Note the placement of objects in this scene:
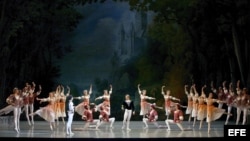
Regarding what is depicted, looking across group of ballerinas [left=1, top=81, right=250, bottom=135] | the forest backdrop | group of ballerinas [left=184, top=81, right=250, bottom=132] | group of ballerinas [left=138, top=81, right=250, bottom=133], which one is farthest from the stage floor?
the forest backdrop

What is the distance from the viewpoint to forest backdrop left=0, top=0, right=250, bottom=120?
82.7 feet

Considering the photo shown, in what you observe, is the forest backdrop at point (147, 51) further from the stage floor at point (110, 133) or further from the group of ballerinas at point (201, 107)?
the stage floor at point (110, 133)

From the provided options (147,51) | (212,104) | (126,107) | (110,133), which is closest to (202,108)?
(212,104)

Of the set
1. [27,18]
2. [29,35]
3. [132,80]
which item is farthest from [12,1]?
[132,80]

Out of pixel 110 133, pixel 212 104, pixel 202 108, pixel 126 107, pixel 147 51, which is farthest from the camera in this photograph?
pixel 147 51

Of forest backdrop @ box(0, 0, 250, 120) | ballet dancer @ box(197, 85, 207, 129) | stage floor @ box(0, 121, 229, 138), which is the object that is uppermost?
forest backdrop @ box(0, 0, 250, 120)

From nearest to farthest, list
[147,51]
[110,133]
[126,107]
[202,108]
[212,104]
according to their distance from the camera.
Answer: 1. [110,133]
2. [212,104]
3. [126,107]
4. [202,108]
5. [147,51]

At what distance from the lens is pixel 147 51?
26.6 metres

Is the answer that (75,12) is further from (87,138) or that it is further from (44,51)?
(87,138)

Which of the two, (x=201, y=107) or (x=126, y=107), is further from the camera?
(x=201, y=107)

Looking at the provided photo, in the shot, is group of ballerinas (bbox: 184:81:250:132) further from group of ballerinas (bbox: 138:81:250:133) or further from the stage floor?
the stage floor

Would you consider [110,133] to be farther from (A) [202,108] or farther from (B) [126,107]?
(A) [202,108]

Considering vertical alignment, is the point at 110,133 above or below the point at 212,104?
below

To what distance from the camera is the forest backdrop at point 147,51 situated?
2520cm
